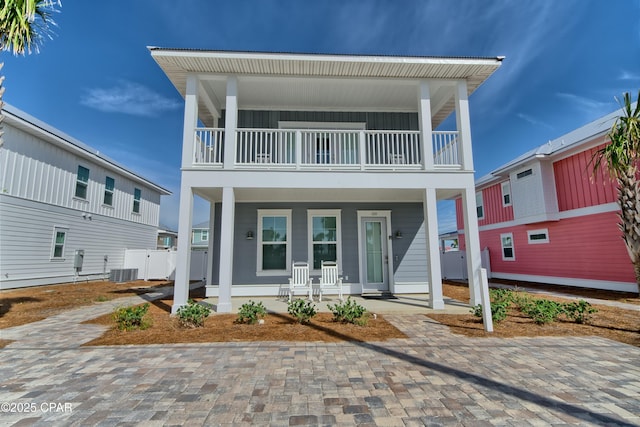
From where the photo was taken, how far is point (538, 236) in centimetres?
1230

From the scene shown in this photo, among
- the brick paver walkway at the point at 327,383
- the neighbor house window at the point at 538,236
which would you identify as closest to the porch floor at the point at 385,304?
the brick paver walkway at the point at 327,383

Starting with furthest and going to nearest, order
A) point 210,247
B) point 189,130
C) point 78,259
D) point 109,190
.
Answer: point 109,190, point 78,259, point 210,247, point 189,130

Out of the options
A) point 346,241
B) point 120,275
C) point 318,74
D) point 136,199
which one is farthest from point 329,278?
point 136,199

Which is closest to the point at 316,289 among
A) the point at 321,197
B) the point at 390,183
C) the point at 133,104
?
the point at 321,197

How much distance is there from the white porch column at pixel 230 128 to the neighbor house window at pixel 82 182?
10.6m

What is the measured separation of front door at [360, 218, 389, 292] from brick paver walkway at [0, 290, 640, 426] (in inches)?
178

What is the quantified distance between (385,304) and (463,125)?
15.8ft

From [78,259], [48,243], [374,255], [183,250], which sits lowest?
[78,259]

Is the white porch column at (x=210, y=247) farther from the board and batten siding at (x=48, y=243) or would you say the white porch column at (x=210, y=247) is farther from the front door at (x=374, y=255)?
the board and batten siding at (x=48, y=243)

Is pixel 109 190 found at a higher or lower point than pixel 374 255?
higher

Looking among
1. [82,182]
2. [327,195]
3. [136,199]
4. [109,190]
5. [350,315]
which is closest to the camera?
[350,315]

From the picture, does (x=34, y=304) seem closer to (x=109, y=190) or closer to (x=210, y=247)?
(x=210, y=247)

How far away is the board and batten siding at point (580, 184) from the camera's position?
30.9ft

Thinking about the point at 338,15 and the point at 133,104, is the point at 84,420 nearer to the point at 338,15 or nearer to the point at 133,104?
the point at 338,15
